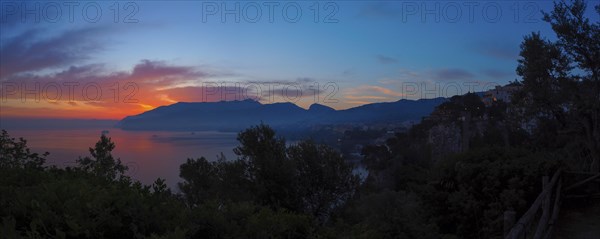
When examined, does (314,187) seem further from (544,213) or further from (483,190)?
(544,213)

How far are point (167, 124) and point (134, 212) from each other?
348ft

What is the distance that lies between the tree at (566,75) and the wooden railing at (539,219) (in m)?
2.71

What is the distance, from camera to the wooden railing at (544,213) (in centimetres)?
546

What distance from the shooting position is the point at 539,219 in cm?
851

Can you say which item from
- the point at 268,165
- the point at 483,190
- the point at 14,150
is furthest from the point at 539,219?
the point at 14,150

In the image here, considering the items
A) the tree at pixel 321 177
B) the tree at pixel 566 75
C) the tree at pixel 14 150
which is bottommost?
the tree at pixel 321 177

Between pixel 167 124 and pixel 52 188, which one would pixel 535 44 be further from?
pixel 167 124

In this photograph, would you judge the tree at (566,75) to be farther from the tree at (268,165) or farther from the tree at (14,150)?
the tree at (14,150)

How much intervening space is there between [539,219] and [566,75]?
6.79 m

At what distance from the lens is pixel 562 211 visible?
10.5 meters

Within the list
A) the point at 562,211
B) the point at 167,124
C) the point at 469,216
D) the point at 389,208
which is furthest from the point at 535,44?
the point at 167,124

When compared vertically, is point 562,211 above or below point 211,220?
below

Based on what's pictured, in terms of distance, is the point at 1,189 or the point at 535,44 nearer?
the point at 1,189

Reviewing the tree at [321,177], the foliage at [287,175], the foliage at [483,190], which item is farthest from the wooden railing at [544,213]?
the tree at [321,177]
